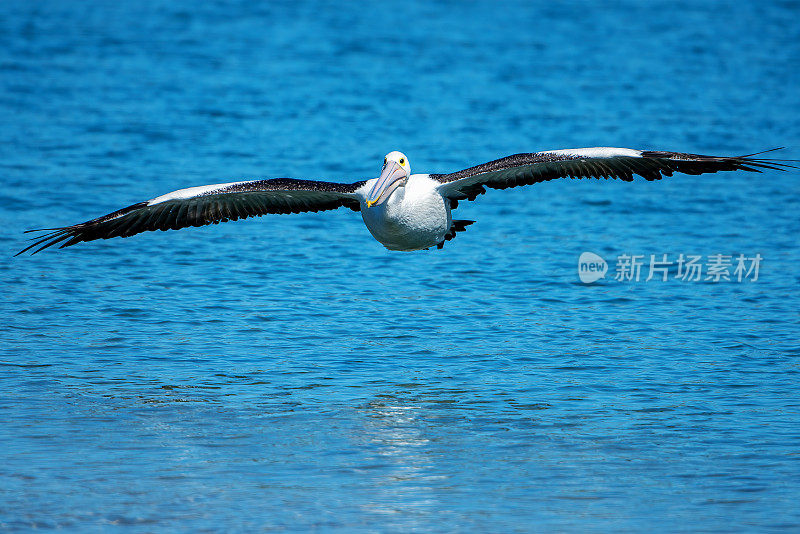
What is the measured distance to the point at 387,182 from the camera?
35.7ft

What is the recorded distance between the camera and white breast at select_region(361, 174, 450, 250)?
11.1m

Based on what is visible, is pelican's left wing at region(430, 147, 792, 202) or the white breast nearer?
pelican's left wing at region(430, 147, 792, 202)

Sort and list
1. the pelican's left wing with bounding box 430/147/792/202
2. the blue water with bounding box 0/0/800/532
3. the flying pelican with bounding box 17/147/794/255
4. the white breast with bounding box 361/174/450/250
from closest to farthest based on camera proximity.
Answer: the blue water with bounding box 0/0/800/532 → the pelican's left wing with bounding box 430/147/792/202 → the flying pelican with bounding box 17/147/794/255 → the white breast with bounding box 361/174/450/250

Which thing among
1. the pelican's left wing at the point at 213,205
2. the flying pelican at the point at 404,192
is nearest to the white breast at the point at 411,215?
the flying pelican at the point at 404,192

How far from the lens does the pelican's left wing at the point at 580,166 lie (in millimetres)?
10727

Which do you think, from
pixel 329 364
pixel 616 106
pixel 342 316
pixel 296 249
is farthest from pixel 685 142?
pixel 329 364

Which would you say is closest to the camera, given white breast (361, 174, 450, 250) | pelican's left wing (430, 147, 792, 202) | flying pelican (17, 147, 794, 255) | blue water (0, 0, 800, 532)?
blue water (0, 0, 800, 532)

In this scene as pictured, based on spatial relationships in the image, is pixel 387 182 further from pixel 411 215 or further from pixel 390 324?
pixel 390 324

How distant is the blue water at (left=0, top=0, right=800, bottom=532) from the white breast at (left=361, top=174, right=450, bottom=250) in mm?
1413

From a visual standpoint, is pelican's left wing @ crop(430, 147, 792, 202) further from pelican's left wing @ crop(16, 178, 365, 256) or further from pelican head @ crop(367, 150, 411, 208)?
pelican's left wing @ crop(16, 178, 365, 256)

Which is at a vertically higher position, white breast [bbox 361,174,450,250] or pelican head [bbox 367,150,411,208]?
pelican head [bbox 367,150,411,208]

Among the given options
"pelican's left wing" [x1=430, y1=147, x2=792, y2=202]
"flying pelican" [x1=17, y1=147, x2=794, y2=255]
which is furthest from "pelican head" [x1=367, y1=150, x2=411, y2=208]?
"pelican's left wing" [x1=430, y1=147, x2=792, y2=202]

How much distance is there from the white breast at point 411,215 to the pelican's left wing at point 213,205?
0.51 meters

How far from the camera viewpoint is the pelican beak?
1074cm
